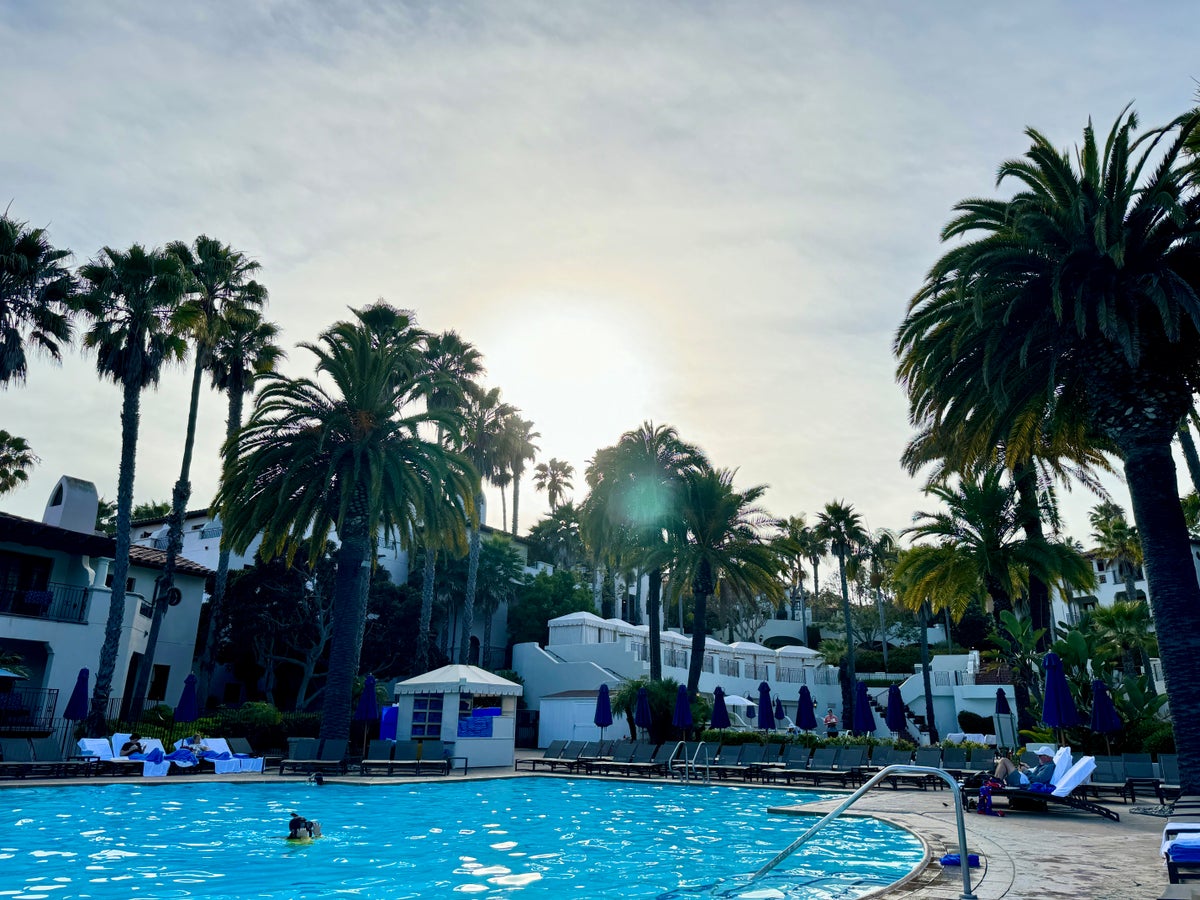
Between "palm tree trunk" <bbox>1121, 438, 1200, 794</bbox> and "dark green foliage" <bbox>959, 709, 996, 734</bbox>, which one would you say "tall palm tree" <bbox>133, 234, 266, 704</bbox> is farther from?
"dark green foliage" <bbox>959, 709, 996, 734</bbox>

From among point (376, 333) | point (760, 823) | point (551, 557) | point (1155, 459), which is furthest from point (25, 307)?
point (551, 557)

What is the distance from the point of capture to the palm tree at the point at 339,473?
26188 millimetres

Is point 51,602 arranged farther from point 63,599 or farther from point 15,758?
point 15,758

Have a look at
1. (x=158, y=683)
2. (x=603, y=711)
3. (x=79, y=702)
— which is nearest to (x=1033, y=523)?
(x=603, y=711)

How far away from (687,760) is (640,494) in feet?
44.1

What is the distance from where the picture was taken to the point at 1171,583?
1401 cm

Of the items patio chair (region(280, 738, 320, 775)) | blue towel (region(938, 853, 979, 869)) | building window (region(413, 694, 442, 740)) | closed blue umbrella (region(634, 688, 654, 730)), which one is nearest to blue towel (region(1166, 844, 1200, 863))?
blue towel (region(938, 853, 979, 869))

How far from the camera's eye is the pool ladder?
24.7m

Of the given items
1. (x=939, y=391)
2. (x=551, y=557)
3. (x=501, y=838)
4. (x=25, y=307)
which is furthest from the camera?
(x=551, y=557)

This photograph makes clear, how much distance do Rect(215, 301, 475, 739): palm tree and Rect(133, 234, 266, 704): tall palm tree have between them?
6.28 meters

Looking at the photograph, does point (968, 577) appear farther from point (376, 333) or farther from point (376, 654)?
point (376, 654)

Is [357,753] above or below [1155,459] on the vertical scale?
below

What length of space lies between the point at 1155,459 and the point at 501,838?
521 inches

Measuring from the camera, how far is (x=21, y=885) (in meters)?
9.70
